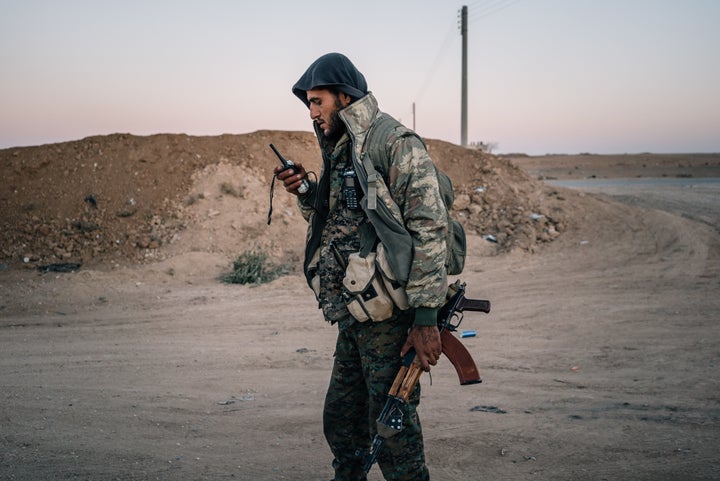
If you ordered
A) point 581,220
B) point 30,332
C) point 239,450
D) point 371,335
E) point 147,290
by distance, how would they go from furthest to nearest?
1. point 581,220
2. point 147,290
3. point 30,332
4. point 239,450
5. point 371,335

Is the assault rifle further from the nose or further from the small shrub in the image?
the small shrub

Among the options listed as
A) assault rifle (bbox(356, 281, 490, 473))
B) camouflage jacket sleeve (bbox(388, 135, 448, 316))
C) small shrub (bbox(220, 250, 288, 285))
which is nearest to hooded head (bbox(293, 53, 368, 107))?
camouflage jacket sleeve (bbox(388, 135, 448, 316))

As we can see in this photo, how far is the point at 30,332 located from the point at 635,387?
21.0 feet

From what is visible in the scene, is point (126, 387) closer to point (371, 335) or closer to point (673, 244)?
point (371, 335)

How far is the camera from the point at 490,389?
5.26 meters

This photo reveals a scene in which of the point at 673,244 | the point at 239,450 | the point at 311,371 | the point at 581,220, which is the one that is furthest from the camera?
the point at 581,220

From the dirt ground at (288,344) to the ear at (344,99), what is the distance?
7.15 feet

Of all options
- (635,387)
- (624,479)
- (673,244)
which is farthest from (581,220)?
(624,479)

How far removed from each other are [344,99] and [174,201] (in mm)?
10788

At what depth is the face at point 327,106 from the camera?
2.96m

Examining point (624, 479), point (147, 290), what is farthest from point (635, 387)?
point (147, 290)

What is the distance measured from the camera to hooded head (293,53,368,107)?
9.52 feet

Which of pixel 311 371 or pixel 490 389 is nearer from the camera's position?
pixel 490 389

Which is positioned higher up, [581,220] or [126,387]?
[581,220]
